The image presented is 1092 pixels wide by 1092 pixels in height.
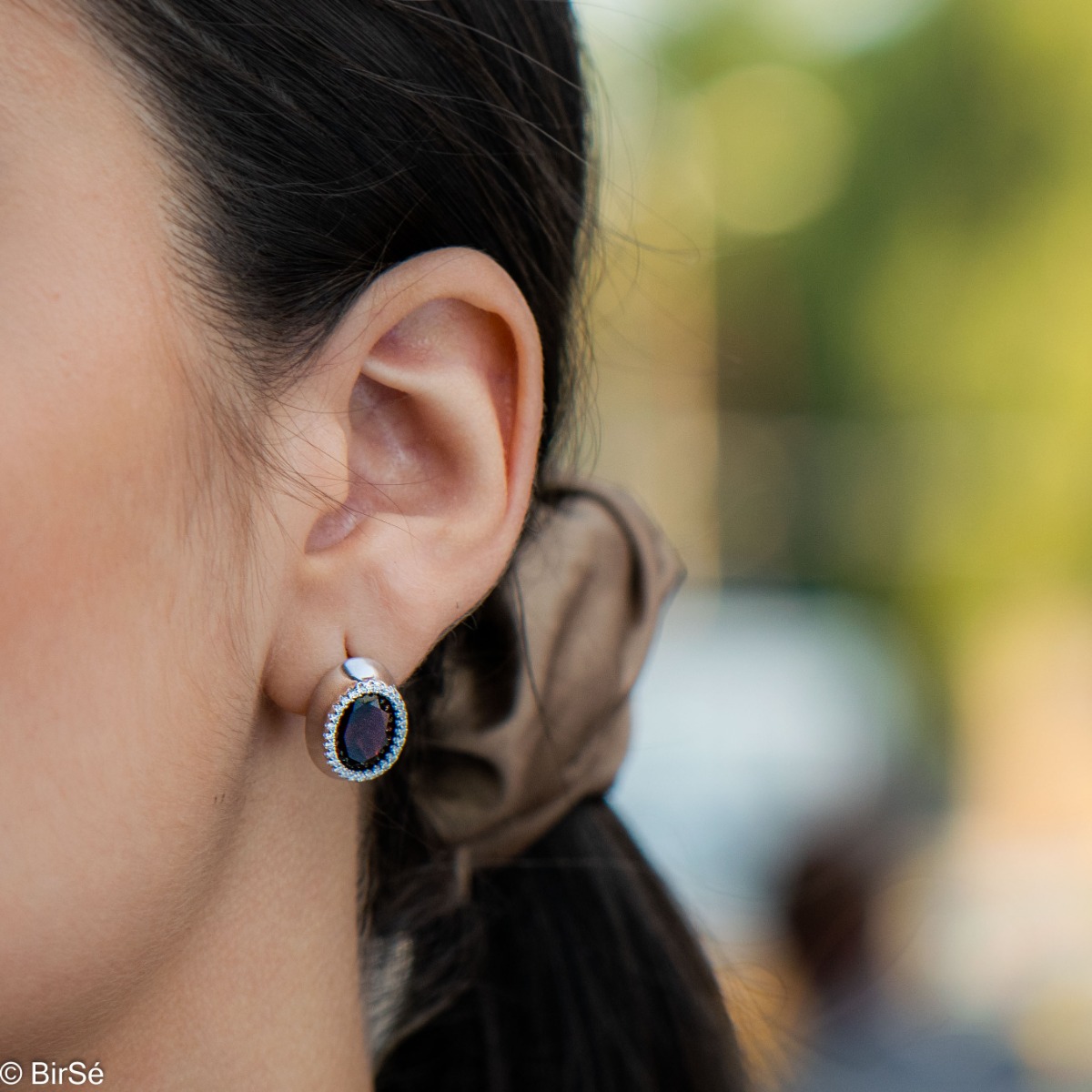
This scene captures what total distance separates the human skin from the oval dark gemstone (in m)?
0.04

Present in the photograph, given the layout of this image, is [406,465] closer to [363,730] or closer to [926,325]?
[363,730]

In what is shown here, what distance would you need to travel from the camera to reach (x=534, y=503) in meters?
1.22

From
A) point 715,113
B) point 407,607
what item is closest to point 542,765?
point 407,607

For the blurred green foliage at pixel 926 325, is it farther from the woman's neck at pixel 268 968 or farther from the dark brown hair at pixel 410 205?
the woman's neck at pixel 268 968

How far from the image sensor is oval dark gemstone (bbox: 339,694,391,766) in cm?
87

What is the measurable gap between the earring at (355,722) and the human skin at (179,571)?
24 mm

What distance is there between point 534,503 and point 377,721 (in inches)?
15.4

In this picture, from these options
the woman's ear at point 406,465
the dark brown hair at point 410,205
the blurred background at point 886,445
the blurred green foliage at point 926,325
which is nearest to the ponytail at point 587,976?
the dark brown hair at point 410,205

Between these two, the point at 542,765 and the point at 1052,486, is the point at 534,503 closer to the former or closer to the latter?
the point at 542,765

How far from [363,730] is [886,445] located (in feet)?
25.8

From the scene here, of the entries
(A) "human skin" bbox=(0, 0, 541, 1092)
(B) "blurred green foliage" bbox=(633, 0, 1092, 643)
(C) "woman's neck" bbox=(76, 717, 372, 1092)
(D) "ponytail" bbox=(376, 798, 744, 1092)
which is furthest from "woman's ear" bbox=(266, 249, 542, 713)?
(B) "blurred green foliage" bbox=(633, 0, 1092, 643)

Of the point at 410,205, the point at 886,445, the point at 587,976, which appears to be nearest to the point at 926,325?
the point at 886,445

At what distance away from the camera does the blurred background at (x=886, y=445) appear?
246 inches

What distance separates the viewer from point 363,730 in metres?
0.87
